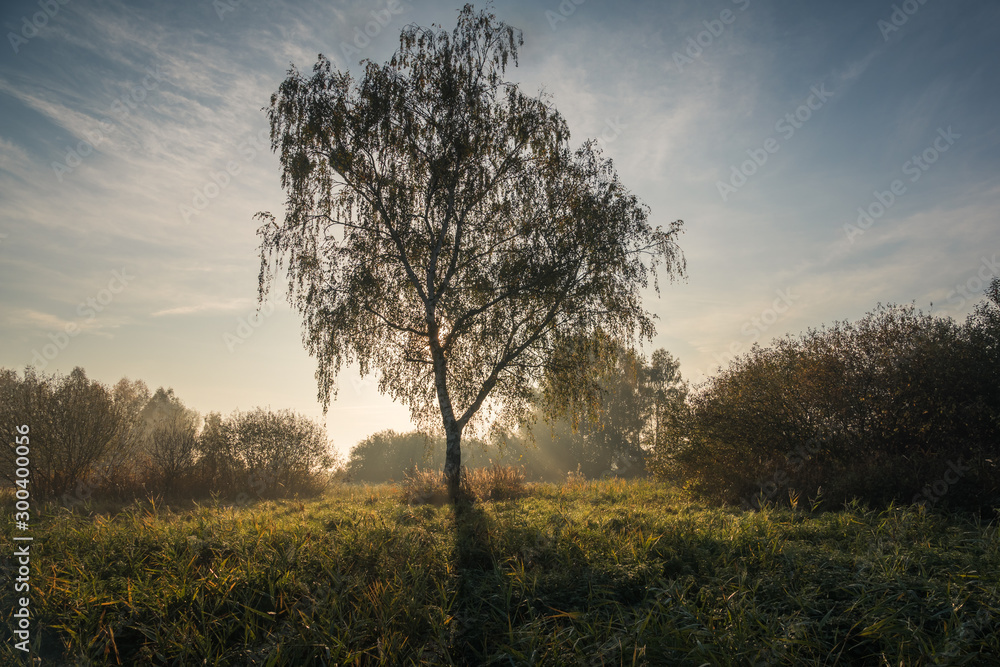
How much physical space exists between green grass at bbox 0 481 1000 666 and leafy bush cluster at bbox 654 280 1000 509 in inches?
132

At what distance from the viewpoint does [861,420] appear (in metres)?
11.0

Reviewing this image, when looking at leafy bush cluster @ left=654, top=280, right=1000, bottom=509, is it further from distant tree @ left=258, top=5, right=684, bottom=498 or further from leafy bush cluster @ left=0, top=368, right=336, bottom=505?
leafy bush cluster @ left=0, top=368, right=336, bottom=505

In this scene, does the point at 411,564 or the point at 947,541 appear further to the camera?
the point at 947,541

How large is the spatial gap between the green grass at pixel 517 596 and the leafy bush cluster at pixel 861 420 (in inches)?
132

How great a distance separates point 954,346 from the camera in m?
10.2

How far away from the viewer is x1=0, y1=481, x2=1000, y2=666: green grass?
345cm

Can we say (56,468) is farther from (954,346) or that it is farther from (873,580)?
(954,346)

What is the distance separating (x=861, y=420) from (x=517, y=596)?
10.8 metres

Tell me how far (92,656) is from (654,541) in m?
5.59

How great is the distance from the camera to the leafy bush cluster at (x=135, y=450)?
43.3 feet

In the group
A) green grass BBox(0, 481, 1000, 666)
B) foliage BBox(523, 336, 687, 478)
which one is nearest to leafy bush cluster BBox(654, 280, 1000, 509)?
green grass BBox(0, 481, 1000, 666)

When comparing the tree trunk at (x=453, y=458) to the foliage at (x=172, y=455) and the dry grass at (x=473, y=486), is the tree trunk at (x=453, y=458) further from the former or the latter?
the foliage at (x=172, y=455)

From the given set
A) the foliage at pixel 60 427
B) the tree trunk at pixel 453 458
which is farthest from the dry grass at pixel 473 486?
the foliage at pixel 60 427

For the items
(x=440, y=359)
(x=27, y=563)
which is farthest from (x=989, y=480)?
(x=27, y=563)
